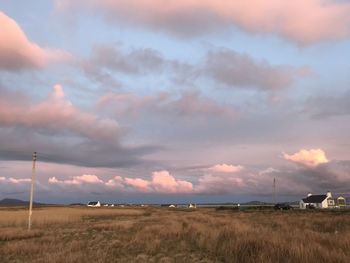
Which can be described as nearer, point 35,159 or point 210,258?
point 210,258

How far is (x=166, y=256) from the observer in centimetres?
1841

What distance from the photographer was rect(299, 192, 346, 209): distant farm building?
4363 inches

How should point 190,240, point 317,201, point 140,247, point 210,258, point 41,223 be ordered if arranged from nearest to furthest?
point 210,258 < point 140,247 < point 190,240 < point 41,223 < point 317,201

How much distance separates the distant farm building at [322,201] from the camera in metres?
111

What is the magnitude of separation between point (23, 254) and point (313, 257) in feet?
42.5

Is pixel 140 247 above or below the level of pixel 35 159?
below

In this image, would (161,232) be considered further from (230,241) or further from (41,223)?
(41,223)

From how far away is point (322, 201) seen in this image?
364 feet

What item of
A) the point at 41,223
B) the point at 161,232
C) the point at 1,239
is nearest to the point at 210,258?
the point at 161,232

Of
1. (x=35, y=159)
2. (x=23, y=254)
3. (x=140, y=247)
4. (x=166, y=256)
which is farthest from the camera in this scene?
(x=35, y=159)

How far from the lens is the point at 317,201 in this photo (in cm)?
11275

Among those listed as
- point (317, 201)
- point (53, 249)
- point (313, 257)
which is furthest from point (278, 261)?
point (317, 201)

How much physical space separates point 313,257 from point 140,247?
31.5 feet

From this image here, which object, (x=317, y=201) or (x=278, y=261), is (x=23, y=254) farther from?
(x=317, y=201)
